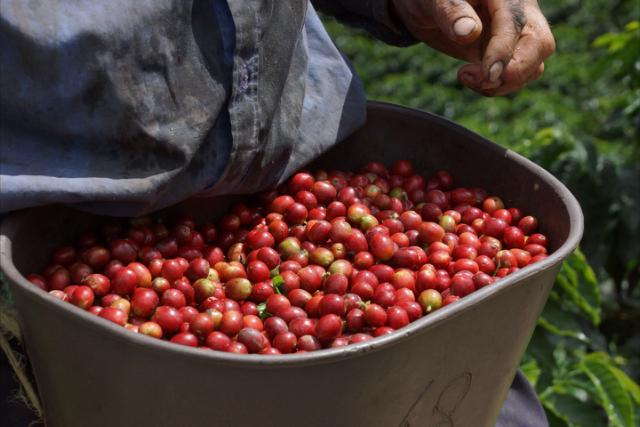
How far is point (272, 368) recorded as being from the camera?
1128 mm

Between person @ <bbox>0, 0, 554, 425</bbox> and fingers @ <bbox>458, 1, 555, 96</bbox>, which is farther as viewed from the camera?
fingers @ <bbox>458, 1, 555, 96</bbox>

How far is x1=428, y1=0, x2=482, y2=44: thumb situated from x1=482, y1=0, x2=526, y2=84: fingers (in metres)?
0.06

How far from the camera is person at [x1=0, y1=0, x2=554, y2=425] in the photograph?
52.4 inches

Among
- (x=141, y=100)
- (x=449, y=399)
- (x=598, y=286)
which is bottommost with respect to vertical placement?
(x=598, y=286)

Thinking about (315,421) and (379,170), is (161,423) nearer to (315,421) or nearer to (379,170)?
(315,421)

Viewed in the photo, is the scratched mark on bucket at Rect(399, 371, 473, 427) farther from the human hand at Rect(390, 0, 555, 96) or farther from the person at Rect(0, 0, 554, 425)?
the human hand at Rect(390, 0, 555, 96)

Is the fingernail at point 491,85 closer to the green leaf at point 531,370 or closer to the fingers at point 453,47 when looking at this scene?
the fingers at point 453,47

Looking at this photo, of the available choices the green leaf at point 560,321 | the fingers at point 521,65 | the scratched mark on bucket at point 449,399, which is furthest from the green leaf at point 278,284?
the green leaf at point 560,321

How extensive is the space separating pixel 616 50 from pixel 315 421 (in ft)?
7.99

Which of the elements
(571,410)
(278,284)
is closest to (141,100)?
(278,284)

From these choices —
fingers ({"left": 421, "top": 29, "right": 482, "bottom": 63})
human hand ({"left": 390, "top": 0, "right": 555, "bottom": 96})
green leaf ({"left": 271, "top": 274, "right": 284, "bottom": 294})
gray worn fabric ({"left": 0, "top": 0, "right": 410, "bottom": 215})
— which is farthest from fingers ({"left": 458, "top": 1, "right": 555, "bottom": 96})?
green leaf ({"left": 271, "top": 274, "right": 284, "bottom": 294})

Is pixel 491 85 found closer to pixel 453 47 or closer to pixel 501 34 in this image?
pixel 501 34

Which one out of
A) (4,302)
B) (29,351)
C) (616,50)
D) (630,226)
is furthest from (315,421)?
(616,50)

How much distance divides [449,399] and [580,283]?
1359 mm
